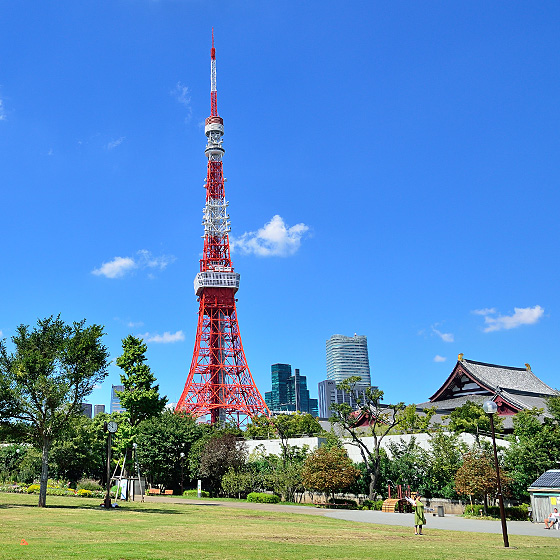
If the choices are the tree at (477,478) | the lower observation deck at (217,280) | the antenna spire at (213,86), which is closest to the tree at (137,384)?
the tree at (477,478)

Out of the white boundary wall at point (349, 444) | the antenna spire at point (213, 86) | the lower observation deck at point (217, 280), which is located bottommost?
the white boundary wall at point (349, 444)

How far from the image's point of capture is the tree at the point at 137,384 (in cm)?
4075

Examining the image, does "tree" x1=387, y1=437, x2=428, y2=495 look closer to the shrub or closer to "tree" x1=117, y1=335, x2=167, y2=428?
the shrub

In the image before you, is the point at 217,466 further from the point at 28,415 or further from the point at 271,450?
the point at 28,415

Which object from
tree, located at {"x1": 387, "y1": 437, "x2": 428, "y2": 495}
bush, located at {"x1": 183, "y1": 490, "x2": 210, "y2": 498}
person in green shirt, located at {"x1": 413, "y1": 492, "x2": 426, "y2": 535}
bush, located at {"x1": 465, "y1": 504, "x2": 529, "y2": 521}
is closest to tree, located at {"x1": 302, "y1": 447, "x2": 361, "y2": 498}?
tree, located at {"x1": 387, "y1": 437, "x2": 428, "y2": 495}

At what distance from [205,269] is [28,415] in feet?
173

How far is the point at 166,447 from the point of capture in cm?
4294

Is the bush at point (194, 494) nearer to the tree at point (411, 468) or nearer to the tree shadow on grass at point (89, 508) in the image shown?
the tree at point (411, 468)

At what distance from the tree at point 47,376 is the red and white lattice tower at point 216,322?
36522 mm

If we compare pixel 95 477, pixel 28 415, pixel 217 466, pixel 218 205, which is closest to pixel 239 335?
pixel 218 205

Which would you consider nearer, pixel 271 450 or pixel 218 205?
pixel 271 450

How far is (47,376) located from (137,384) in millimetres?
15282

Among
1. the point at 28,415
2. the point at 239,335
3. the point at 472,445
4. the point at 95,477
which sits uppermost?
the point at 239,335

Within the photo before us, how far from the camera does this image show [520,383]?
2239 inches
